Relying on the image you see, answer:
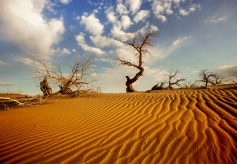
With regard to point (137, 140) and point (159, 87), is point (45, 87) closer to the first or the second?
point (137, 140)

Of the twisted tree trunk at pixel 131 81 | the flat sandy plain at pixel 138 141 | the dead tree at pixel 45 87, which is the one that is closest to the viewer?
the flat sandy plain at pixel 138 141

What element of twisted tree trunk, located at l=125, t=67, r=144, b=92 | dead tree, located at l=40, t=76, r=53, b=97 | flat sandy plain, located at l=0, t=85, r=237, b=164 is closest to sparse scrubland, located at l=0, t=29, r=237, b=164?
flat sandy plain, located at l=0, t=85, r=237, b=164

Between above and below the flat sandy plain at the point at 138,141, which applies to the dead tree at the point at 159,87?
above

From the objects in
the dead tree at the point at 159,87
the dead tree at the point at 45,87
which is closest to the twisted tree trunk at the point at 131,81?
the dead tree at the point at 159,87

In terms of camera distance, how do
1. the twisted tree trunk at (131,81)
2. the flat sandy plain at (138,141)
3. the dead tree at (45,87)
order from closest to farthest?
the flat sandy plain at (138,141) → the dead tree at (45,87) → the twisted tree trunk at (131,81)

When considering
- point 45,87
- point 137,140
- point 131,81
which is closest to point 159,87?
point 131,81

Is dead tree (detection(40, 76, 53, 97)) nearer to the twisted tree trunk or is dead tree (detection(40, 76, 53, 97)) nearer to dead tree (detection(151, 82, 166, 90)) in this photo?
the twisted tree trunk

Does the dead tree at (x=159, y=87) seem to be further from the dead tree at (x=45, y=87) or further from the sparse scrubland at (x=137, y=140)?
the dead tree at (x=45, y=87)

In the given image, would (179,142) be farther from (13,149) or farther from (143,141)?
(13,149)

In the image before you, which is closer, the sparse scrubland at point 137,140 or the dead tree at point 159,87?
the sparse scrubland at point 137,140

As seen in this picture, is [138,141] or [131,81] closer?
[138,141]

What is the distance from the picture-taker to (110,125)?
2.75 m

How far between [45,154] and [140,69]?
10.9 meters

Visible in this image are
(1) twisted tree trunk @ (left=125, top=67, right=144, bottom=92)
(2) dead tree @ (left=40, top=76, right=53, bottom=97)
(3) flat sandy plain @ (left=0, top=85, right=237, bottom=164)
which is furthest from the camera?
(1) twisted tree trunk @ (left=125, top=67, right=144, bottom=92)
